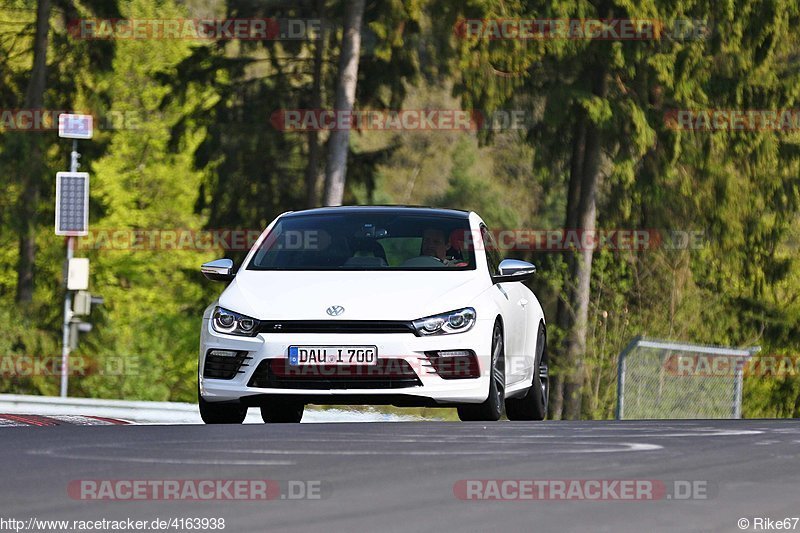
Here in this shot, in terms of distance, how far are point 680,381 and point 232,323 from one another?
1378cm

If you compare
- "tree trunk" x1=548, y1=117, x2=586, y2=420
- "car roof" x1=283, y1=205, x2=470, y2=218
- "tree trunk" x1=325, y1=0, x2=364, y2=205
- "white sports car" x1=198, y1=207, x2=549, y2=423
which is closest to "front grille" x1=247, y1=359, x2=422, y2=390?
"white sports car" x1=198, y1=207, x2=549, y2=423

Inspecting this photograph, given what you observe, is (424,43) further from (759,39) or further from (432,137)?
(432,137)

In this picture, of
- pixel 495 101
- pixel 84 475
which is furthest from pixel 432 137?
pixel 84 475

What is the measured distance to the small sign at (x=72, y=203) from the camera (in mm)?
35281

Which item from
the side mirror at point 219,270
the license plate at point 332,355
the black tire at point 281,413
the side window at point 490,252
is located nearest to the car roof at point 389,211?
the side window at point 490,252

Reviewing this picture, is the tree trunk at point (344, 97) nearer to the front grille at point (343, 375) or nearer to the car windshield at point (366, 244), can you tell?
the car windshield at point (366, 244)

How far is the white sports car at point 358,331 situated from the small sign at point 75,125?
22851mm

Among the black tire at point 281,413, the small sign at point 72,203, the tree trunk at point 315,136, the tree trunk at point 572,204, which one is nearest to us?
the black tire at point 281,413

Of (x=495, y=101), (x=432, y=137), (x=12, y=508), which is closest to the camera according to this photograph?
(x=12, y=508)

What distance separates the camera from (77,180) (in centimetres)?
3547

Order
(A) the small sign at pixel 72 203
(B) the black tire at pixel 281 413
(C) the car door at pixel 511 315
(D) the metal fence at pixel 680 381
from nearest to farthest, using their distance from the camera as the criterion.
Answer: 1. (C) the car door at pixel 511 315
2. (B) the black tire at pixel 281 413
3. (D) the metal fence at pixel 680 381
4. (A) the small sign at pixel 72 203

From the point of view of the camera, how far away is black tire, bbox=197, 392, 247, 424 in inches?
474

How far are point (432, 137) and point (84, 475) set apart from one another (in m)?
80.8

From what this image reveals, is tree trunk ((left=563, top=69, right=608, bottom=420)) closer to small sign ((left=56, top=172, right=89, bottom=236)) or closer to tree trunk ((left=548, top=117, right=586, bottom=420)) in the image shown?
tree trunk ((left=548, top=117, right=586, bottom=420))
